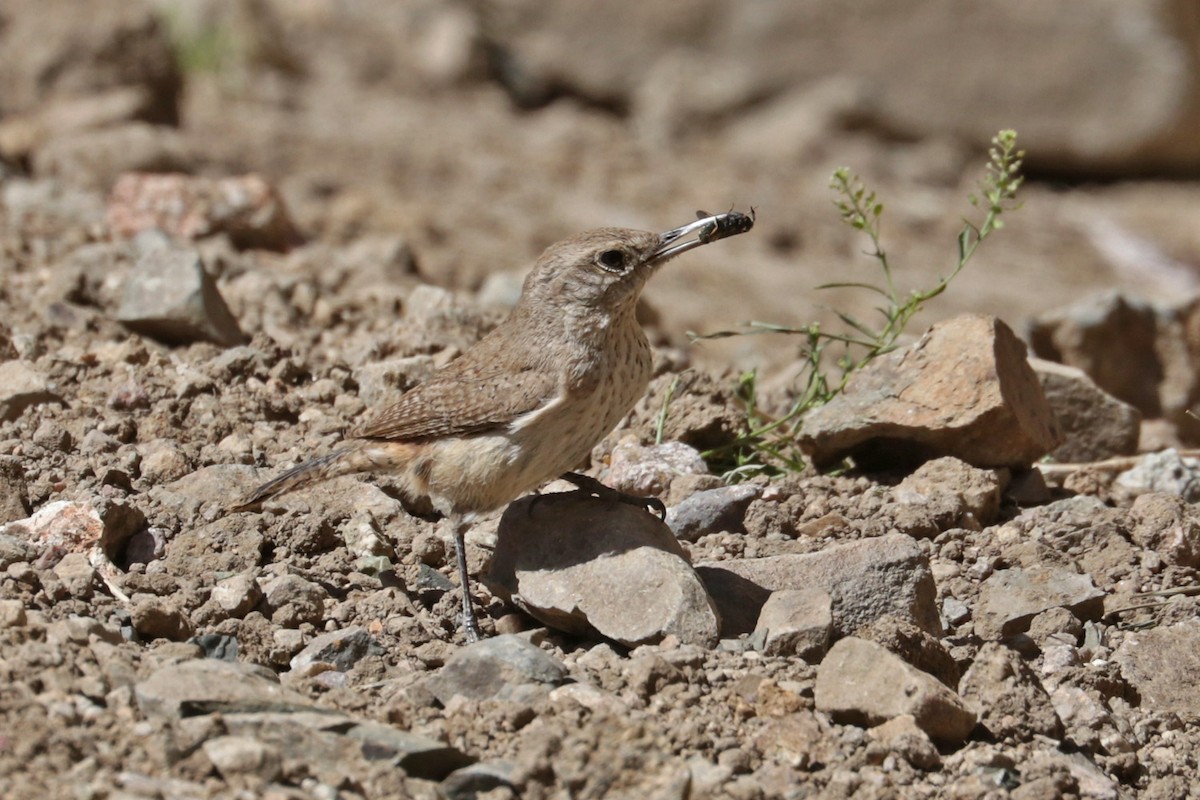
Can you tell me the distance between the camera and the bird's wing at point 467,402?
16.1 feet

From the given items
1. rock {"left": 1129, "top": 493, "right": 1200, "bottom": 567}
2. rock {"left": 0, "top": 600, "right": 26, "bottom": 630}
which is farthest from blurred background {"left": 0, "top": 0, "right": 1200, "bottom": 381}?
rock {"left": 0, "top": 600, "right": 26, "bottom": 630}

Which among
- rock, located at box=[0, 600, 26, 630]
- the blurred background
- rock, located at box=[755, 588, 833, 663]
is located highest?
rock, located at box=[0, 600, 26, 630]

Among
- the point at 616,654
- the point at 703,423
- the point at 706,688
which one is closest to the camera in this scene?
the point at 706,688

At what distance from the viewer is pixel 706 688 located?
4223 mm

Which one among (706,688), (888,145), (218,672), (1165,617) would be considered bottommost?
(888,145)

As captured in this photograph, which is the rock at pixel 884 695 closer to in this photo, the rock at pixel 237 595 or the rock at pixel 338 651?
the rock at pixel 338 651

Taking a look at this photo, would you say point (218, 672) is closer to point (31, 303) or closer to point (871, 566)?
point (871, 566)

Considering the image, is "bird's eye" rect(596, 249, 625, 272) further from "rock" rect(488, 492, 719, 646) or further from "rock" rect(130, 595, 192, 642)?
"rock" rect(130, 595, 192, 642)

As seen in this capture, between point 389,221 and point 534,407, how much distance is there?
5484 millimetres

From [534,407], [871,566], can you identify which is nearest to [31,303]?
[534,407]

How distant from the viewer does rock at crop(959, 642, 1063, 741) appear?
13.8ft

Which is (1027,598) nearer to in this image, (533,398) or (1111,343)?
(533,398)

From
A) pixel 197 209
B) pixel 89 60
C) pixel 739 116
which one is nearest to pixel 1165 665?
pixel 197 209

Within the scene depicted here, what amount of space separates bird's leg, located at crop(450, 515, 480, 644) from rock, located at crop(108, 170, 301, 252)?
12.6 feet
